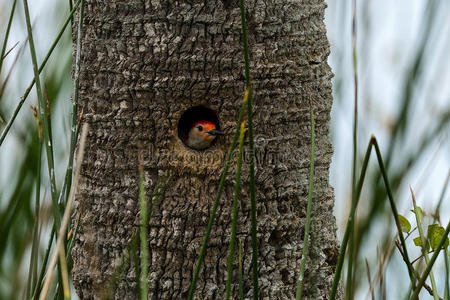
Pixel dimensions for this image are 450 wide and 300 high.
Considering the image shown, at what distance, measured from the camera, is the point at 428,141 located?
283cm

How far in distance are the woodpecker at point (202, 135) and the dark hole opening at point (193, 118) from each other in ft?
0.08

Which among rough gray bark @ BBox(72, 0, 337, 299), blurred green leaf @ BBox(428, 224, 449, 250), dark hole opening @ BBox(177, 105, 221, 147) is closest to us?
blurred green leaf @ BBox(428, 224, 449, 250)

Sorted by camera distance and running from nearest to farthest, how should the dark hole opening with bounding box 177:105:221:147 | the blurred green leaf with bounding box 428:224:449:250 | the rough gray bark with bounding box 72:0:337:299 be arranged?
the blurred green leaf with bounding box 428:224:449:250, the rough gray bark with bounding box 72:0:337:299, the dark hole opening with bounding box 177:105:221:147

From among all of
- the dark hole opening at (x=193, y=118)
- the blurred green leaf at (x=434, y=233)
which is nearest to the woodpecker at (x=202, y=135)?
the dark hole opening at (x=193, y=118)

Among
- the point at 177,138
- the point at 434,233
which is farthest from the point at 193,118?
the point at 434,233

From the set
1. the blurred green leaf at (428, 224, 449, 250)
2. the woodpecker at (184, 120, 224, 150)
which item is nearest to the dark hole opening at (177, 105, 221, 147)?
the woodpecker at (184, 120, 224, 150)

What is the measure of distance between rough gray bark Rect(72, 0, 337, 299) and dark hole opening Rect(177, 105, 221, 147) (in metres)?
0.06

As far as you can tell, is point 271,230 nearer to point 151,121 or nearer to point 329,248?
point 329,248

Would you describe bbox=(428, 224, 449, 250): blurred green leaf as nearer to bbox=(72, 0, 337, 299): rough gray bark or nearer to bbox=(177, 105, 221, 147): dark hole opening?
bbox=(72, 0, 337, 299): rough gray bark

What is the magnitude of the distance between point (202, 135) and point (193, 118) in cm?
49

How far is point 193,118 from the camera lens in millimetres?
2996

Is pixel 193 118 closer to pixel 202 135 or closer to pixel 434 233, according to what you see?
pixel 202 135

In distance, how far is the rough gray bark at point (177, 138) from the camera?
7.43 feet

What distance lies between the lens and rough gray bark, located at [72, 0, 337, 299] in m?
2.26
